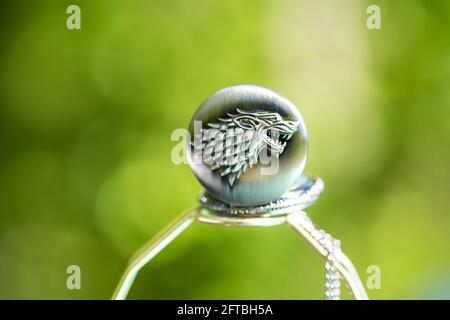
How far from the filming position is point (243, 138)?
74 centimetres

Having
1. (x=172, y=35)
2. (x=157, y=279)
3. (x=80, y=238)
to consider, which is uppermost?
(x=172, y=35)

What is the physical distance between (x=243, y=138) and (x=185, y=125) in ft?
2.88

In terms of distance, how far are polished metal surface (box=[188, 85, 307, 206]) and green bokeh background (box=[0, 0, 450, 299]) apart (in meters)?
0.86

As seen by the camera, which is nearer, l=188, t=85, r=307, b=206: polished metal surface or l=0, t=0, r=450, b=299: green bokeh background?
l=188, t=85, r=307, b=206: polished metal surface

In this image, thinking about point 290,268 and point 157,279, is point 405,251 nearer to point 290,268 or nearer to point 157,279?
point 290,268

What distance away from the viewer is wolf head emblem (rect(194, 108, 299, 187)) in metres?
0.74

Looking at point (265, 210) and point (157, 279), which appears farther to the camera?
point (157, 279)

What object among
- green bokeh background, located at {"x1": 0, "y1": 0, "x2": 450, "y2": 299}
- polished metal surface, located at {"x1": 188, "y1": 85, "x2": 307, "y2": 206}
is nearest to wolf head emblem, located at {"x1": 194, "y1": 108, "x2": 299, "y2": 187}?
polished metal surface, located at {"x1": 188, "y1": 85, "x2": 307, "y2": 206}

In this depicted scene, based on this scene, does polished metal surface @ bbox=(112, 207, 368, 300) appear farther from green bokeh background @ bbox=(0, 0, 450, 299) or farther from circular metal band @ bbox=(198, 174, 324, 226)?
green bokeh background @ bbox=(0, 0, 450, 299)

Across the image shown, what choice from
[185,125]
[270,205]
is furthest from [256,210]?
[185,125]

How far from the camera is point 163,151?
163cm

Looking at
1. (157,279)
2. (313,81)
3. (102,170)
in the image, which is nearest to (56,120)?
(102,170)

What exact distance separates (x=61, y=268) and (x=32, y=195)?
0.25 meters

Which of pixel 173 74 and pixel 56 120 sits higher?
pixel 173 74
